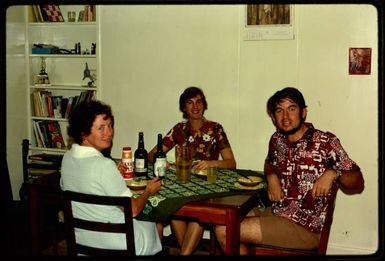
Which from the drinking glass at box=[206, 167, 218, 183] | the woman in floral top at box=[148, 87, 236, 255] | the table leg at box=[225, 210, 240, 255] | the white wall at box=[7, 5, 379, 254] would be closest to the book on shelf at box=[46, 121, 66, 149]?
the white wall at box=[7, 5, 379, 254]

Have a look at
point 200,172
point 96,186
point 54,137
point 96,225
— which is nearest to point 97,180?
point 96,186

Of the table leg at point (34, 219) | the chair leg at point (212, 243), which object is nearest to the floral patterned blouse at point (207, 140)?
the chair leg at point (212, 243)

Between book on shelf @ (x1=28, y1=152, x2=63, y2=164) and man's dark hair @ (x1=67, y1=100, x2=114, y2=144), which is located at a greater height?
man's dark hair @ (x1=67, y1=100, x2=114, y2=144)

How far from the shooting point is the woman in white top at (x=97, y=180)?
2.29m

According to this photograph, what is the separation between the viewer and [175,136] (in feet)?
12.0

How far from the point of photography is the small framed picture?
3473 millimetres

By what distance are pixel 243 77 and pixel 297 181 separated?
1238mm

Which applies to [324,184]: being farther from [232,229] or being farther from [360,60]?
[360,60]

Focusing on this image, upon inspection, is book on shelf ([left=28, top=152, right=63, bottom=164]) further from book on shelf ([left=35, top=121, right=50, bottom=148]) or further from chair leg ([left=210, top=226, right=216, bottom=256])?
chair leg ([left=210, top=226, right=216, bottom=256])

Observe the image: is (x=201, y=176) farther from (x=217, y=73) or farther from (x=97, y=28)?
(x=97, y=28)

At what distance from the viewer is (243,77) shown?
381 centimetres

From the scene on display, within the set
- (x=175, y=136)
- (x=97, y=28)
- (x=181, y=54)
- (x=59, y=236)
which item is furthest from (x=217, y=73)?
(x=59, y=236)

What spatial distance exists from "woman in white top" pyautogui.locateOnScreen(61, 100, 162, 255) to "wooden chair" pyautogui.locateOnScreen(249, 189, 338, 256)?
0.58 m

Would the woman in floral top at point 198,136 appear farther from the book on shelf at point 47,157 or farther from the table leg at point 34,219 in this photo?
the book on shelf at point 47,157
